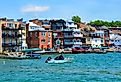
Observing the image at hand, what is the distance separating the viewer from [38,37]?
14025 cm

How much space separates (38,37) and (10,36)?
14284 mm

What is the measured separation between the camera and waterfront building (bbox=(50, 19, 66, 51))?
148625 mm

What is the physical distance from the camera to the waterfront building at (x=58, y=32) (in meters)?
149

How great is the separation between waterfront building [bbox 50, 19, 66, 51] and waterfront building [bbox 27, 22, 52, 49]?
438 cm

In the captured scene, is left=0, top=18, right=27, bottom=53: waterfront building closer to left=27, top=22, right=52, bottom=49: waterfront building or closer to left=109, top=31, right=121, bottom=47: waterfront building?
left=27, top=22, right=52, bottom=49: waterfront building

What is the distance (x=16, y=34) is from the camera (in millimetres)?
130500

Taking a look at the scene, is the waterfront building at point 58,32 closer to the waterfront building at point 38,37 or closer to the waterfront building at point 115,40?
the waterfront building at point 38,37

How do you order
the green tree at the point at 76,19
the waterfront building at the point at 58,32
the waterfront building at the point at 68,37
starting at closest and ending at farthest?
the waterfront building at the point at 58,32 → the waterfront building at the point at 68,37 → the green tree at the point at 76,19

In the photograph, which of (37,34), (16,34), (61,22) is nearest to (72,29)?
(61,22)

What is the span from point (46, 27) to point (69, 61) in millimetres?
65365

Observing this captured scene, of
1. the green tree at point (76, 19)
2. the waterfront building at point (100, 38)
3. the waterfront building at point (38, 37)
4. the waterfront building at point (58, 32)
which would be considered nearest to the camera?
the waterfront building at point (38, 37)

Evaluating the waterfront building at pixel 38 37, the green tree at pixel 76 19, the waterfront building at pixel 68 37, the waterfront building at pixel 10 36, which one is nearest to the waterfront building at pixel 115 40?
the green tree at pixel 76 19

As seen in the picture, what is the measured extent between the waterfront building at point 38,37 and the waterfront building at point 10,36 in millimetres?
8080

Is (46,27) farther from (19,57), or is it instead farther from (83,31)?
(19,57)
